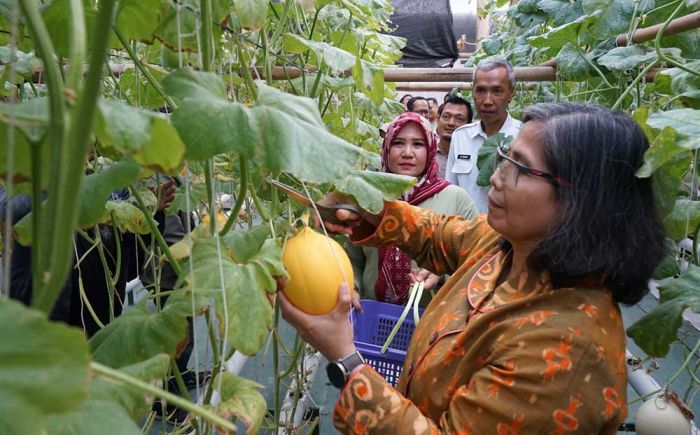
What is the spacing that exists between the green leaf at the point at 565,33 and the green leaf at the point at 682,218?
71 cm

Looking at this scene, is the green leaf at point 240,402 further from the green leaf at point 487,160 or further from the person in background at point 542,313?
the green leaf at point 487,160

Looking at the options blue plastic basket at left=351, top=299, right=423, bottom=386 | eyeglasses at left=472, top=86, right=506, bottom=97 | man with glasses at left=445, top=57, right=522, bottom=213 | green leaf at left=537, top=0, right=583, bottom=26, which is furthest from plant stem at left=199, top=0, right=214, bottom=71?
green leaf at left=537, top=0, right=583, bottom=26

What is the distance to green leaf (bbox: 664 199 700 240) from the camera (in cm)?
129

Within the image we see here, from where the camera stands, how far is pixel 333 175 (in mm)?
529

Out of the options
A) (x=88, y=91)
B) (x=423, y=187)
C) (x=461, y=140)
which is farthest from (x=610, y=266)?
(x=461, y=140)

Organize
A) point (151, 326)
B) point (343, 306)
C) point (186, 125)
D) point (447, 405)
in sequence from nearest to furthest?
point (186, 125)
point (151, 326)
point (343, 306)
point (447, 405)

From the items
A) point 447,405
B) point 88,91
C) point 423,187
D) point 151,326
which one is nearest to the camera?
point 88,91

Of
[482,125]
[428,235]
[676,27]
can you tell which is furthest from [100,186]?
[482,125]

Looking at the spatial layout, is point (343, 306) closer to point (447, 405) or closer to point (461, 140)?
point (447, 405)

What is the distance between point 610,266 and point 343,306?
1.34ft

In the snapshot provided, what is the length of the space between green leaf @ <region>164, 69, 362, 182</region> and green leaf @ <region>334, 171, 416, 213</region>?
1.10 feet

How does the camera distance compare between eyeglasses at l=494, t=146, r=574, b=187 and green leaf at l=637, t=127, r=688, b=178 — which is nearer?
green leaf at l=637, t=127, r=688, b=178

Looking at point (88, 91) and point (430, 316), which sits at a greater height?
point (88, 91)

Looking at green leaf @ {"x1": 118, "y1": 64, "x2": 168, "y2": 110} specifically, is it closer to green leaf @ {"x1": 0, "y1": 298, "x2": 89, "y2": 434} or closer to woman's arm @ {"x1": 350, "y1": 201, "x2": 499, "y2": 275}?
woman's arm @ {"x1": 350, "y1": 201, "x2": 499, "y2": 275}
